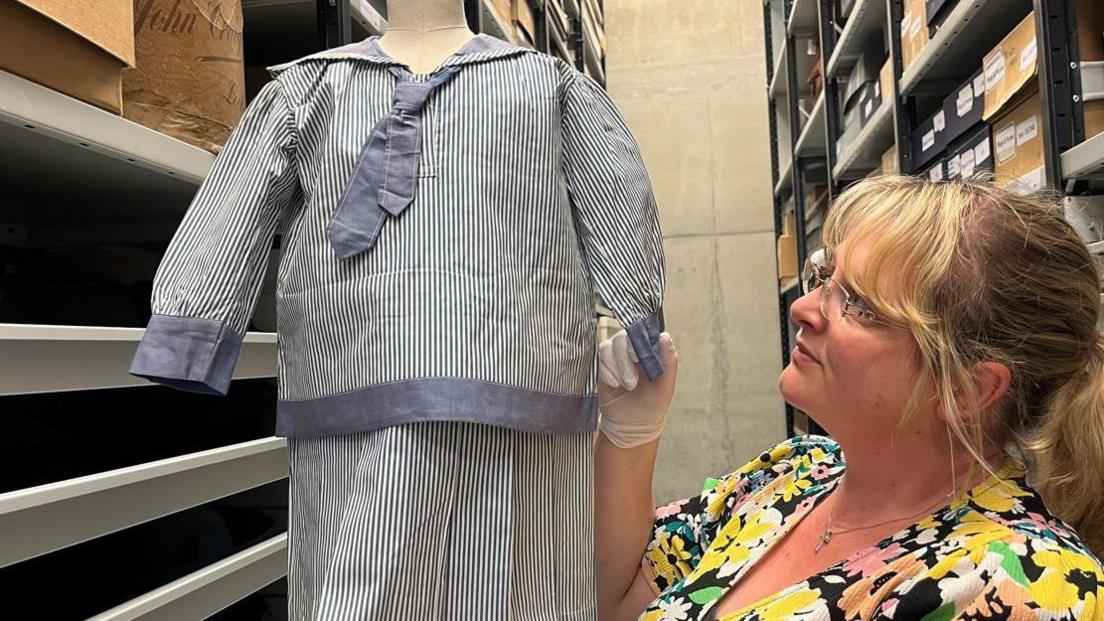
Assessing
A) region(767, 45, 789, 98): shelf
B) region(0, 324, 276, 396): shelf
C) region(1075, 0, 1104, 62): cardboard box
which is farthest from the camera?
region(767, 45, 789, 98): shelf

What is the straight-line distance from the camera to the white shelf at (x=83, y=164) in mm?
1109

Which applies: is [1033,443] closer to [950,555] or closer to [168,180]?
[950,555]

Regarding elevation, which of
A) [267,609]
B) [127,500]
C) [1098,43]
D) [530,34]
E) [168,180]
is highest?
[530,34]

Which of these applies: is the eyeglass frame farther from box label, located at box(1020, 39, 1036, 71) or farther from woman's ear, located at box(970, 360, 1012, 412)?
box label, located at box(1020, 39, 1036, 71)

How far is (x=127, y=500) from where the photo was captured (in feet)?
4.41

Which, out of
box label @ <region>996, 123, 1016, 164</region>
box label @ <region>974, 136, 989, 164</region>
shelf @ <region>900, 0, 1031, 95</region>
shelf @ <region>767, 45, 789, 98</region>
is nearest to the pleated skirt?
box label @ <region>996, 123, 1016, 164</region>

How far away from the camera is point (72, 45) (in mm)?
1127

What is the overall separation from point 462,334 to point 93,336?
51cm

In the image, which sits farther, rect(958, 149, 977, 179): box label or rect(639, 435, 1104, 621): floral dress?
rect(958, 149, 977, 179): box label

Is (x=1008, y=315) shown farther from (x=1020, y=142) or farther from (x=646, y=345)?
(x=1020, y=142)

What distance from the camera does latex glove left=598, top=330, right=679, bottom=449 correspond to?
1275 millimetres

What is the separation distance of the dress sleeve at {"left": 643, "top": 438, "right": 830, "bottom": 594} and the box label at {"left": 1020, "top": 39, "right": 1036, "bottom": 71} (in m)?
1.05

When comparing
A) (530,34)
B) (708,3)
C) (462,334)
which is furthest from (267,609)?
(708,3)

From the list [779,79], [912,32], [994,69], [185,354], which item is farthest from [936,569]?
[779,79]
